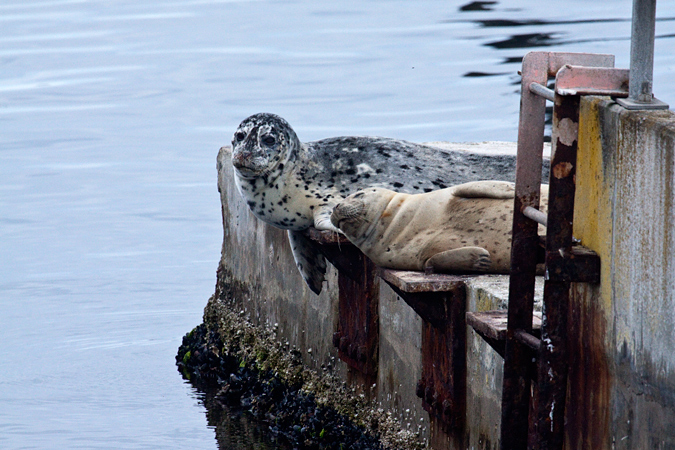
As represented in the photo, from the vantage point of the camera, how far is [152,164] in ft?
80.4

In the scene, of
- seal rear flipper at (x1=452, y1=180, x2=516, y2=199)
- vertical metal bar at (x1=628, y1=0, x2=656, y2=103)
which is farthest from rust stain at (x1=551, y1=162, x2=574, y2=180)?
seal rear flipper at (x1=452, y1=180, x2=516, y2=199)

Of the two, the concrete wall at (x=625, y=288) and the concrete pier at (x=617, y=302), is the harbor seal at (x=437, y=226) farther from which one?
the concrete wall at (x=625, y=288)

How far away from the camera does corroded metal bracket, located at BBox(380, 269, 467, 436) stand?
5.04m

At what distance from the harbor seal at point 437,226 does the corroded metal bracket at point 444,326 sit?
0.36ft

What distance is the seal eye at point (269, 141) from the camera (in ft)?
23.6

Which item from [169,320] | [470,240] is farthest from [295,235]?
[169,320]

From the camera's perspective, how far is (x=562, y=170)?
3.94 metres

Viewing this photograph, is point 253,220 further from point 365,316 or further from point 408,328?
point 408,328

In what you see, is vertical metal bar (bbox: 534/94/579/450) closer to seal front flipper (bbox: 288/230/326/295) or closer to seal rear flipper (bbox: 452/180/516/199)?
seal rear flipper (bbox: 452/180/516/199)

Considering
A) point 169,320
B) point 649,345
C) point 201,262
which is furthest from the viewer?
point 201,262

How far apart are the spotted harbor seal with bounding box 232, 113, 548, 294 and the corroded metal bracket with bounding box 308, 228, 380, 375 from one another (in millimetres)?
370

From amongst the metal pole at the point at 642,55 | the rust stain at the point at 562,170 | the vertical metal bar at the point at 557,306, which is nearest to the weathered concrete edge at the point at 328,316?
the vertical metal bar at the point at 557,306

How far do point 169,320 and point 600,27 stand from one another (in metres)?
18.9

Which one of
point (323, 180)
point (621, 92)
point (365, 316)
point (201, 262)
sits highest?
point (621, 92)
